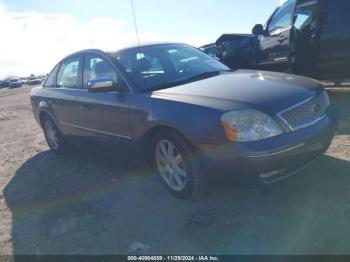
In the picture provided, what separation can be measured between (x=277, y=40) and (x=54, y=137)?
4.72 m

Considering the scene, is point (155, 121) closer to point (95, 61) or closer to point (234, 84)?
point (234, 84)

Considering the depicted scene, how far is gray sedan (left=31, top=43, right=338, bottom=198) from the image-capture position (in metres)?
2.84

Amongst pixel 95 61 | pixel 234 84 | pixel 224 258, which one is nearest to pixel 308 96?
pixel 234 84

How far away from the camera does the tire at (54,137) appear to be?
5.62 metres

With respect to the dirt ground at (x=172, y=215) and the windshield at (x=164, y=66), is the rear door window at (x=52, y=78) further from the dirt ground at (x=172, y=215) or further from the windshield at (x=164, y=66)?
the windshield at (x=164, y=66)

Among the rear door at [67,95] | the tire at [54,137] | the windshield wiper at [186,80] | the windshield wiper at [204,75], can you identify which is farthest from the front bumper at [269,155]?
the tire at [54,137]

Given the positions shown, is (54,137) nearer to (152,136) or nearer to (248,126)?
(152,136)

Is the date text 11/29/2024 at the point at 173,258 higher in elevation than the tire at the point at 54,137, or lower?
lower

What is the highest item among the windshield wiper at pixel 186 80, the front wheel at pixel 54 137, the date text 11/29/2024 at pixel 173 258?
the windshield wiper at pixel 186 80

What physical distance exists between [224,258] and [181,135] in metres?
1.14

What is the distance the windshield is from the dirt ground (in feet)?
3.88

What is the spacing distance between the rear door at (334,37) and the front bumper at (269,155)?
11.5 ft

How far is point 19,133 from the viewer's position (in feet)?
27.8

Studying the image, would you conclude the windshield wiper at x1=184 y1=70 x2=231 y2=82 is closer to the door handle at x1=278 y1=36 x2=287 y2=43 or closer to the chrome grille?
the chrome grille
